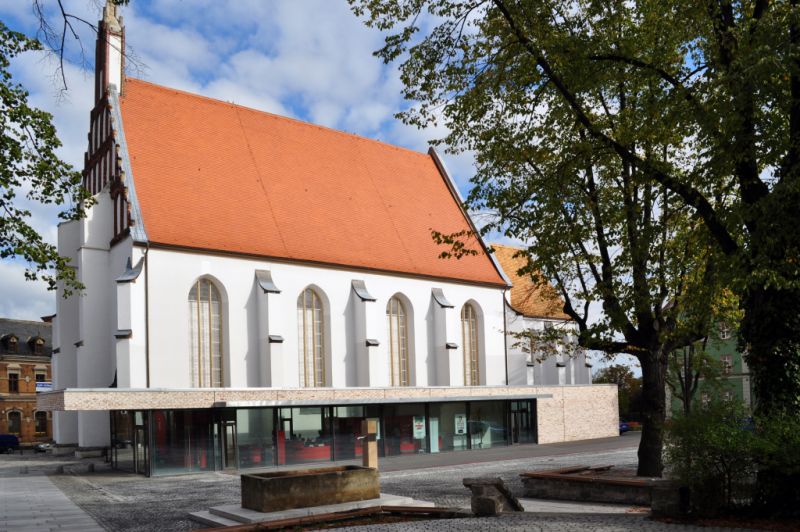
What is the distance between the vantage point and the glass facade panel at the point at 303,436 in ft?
91.9

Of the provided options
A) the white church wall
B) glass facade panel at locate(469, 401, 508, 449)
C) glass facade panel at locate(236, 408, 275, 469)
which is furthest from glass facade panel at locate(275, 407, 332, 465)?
glass facade panel at locate(469, 401, 508, 449)

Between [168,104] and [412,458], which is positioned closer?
[412,458]

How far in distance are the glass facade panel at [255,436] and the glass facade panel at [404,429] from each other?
5.01 m

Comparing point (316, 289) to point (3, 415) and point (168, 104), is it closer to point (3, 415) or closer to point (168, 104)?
point (168, 104)

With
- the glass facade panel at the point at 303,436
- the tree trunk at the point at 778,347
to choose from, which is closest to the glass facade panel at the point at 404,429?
the glass facade panel at the point at 303,436

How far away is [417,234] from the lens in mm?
38469

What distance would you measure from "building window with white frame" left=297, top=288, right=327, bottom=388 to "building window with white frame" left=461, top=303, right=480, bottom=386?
798cm

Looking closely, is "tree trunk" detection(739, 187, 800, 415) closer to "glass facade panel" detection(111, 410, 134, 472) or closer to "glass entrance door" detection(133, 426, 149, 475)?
"glass entrance door" detection(133, 426, 149, 475)

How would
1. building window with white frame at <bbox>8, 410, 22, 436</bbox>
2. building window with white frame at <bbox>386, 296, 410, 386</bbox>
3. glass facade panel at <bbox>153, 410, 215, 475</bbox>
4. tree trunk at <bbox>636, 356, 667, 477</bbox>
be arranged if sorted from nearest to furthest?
tree trunk at <bbox>636, 356, 667, 477</bbox> < glass facade panel at <bbox>153, 410, 215, 475</bbox> < building window with white frame at <bbox>386, 296, 410, 386</bbox> < building window with white frame at <bbox>8, 410, 22, 436</bbox>

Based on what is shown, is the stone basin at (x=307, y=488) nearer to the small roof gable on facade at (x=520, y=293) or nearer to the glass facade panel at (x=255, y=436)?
the glass facade panel at (x=255, y=436)

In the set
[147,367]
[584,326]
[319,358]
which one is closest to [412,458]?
[319,358]

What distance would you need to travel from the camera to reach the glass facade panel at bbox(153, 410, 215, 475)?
25.4 m

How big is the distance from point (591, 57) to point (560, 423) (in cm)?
2793

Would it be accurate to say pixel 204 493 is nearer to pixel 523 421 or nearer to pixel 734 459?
pixel 734 459
